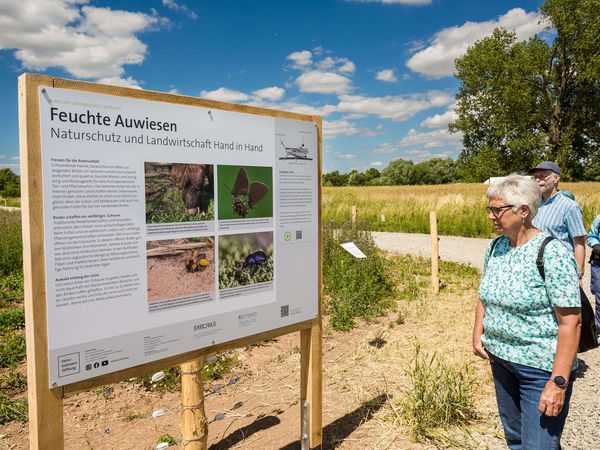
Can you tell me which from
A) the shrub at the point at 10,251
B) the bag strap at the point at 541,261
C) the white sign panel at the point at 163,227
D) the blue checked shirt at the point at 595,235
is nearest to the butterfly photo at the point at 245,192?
the white sign panel at the point at 163,227

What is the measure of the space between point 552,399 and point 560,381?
106mm

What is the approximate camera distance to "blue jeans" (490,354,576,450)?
7.73 feet

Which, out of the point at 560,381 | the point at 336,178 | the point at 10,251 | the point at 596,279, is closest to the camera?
the point at 560,381

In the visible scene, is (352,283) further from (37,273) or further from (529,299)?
(37,273)

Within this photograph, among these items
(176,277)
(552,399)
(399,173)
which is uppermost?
(399,173)

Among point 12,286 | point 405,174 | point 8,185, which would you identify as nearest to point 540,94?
point 12,286

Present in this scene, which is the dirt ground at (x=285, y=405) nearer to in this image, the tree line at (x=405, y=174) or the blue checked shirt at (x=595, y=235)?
the blue checked shirt at (x=595, y=235)

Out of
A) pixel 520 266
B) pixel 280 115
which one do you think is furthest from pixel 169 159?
pixel 520 266

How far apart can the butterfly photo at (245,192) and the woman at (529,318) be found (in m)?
1.30

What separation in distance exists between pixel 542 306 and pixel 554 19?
1191 inches

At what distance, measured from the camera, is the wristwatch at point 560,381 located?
2.21m

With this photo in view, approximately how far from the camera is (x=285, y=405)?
165 inches

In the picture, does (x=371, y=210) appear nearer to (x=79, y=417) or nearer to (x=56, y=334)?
(x=79, y=417)

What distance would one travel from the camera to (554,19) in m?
26.5
